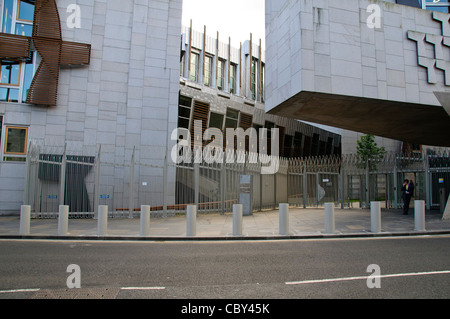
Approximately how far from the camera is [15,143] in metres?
16.7

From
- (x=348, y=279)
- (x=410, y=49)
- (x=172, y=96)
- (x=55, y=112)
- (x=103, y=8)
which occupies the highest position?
(x=103, y=8)

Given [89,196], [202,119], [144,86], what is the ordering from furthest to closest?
[202,119]
[144,86]
[89,196]

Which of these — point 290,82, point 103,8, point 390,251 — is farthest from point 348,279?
point 103,8

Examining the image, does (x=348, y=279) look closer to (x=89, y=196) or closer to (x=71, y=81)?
(x=89, y=196)

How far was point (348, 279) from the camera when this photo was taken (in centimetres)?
521

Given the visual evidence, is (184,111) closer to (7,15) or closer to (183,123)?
(183,123)

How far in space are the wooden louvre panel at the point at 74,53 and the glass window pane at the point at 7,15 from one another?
2885mm

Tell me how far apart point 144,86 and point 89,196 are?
21.2 ft

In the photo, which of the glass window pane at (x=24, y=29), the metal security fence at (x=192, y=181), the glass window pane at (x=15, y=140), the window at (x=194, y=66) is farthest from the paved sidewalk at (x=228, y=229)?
the window at (x=194, y=66)

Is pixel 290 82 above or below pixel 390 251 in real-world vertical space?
above

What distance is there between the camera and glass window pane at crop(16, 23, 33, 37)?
17156mm

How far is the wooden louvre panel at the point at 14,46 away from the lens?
1662 centimetres

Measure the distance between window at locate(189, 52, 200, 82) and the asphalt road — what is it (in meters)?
22.9

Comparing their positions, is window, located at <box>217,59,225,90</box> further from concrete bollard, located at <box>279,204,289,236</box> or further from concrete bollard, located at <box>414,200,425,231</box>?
concrete bollard, located at <box>414,200,425,231</box>
